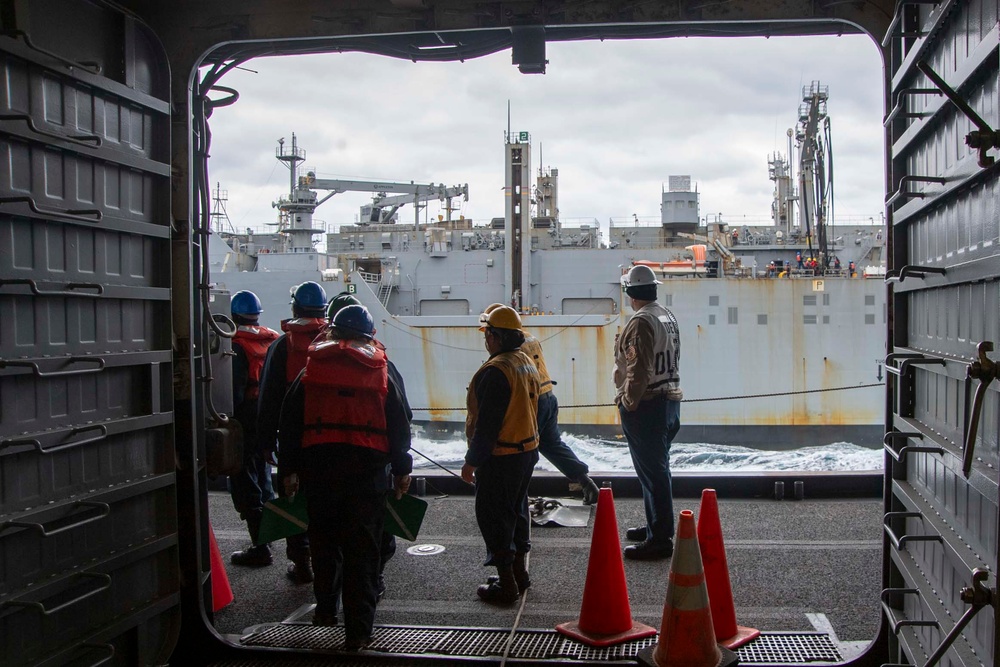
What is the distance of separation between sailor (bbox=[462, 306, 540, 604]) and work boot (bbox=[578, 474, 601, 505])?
159 centimetres

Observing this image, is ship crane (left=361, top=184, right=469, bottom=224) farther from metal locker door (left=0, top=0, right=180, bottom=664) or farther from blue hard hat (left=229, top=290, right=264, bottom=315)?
metal locker door (left=0, top=0, right=180, bottom=664)

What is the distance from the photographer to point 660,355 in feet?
13.4

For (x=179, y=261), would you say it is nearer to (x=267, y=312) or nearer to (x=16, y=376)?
(x=16, y=376)

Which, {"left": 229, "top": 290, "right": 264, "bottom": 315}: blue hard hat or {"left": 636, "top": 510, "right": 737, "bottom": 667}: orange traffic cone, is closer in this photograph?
{"left": 636, "top": 510, "right": 737, "bottom": 667}: orange traffic cone

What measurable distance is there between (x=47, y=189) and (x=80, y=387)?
24.9 inches

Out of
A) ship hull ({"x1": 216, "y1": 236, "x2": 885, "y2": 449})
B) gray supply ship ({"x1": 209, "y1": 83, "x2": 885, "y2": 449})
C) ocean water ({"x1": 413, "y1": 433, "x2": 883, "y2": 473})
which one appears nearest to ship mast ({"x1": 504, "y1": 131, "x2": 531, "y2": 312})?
gray supply ship ({"x1": 209, "y1": 83, "x2": 885, "y2": 449})

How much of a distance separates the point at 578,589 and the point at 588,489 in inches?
58.2

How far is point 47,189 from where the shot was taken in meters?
2.30

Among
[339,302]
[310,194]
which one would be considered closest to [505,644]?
[339,302]

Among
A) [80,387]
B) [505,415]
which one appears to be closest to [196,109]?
[80,387]

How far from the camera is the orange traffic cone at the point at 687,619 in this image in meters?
2.67

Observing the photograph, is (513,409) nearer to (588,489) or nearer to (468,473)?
(468,473)

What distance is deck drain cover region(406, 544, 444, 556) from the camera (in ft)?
14.3

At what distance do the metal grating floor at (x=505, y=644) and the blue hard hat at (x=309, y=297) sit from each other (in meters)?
1.52
